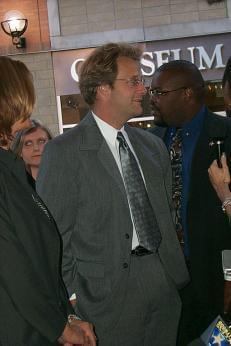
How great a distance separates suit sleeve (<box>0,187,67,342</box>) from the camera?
7.61 ft

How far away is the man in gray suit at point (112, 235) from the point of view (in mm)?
3396

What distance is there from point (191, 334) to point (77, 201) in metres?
1.68

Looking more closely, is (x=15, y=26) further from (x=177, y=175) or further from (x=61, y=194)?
(x=61, y=194)

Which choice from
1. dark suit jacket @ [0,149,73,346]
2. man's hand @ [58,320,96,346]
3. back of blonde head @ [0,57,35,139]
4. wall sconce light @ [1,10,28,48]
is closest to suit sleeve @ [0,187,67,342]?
dark suit jacket @ [0,149,73,346]

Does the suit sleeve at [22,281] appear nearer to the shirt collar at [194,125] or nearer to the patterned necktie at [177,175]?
the patterned necktie at [177,175]

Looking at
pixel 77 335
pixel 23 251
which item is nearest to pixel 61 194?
pixel 77 335

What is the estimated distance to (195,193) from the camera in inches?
172

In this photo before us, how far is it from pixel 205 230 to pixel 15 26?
7.43 meters

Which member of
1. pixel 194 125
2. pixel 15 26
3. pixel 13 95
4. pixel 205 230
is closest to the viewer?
pixel 13 95

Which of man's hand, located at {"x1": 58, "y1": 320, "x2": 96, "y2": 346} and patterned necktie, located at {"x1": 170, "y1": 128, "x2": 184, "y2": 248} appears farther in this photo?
patterned necktie, located at {"x1": 170, "y1": 128, "x2": 184, "y2": 248}

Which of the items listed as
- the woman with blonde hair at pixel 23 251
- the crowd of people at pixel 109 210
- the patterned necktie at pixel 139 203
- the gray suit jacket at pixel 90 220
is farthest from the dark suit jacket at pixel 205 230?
the woman with blonde hair at pixel 23 251

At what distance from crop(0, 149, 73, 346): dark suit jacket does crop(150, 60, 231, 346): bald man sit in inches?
77.5

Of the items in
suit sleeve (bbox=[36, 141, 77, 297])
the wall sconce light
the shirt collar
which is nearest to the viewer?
suit sleeve (bbox=[36, 141, 77, 297])

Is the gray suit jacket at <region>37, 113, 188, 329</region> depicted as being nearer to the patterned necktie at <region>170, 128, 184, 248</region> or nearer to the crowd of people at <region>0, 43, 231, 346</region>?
the crowd of people at <region>0, 43, 231, 346</region>
